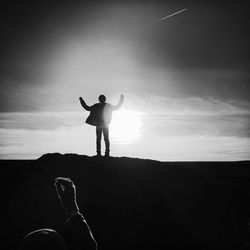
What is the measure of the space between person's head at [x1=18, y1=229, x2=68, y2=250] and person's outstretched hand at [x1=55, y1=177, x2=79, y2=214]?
521 millimetres

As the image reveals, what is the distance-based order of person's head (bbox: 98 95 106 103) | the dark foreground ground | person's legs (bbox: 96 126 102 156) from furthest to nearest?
1. person's head (bbox: 98 95 106 103)
2. person's legs (bbox: 96 126 102 156)
3. the dark foreground ground

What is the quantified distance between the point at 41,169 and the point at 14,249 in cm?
420

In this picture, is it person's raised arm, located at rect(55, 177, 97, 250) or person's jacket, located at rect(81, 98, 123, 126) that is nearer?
person's raised arm, located at rect(55, 177, 97, 250)

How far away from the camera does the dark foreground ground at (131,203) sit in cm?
1027

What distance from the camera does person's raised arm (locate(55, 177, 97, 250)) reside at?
9.26ft

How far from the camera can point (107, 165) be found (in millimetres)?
13273

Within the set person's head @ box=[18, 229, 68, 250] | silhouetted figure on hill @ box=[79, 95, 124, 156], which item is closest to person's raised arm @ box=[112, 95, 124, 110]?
silhouetted figure on hill @ box=[79, 95, 124, 156]

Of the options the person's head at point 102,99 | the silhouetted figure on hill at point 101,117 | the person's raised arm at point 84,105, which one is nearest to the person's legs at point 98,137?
the silhouetted figure on hill at point 101,117

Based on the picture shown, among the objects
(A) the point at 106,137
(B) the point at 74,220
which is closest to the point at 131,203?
(A) the point at 106,137

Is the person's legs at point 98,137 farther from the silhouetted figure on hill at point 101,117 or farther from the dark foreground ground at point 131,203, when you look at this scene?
the dark foreground ground at point 131,203

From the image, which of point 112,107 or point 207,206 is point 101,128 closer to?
point 112,107

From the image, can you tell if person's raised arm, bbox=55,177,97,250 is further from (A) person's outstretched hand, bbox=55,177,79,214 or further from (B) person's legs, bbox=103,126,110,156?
(B) person's legs, bbox=103,126,110,156

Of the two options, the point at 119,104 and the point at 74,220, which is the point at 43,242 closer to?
the point at 74,220

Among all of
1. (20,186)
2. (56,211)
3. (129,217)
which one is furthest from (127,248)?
(20,186)
